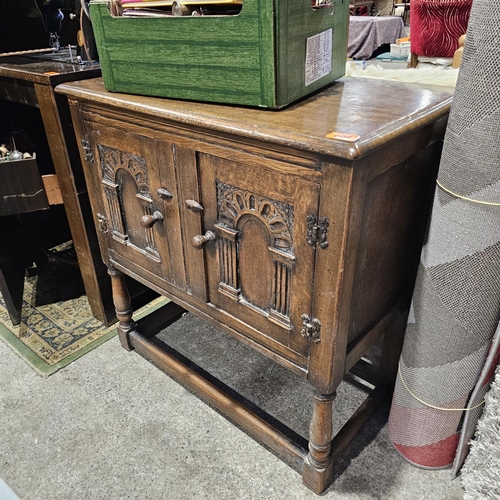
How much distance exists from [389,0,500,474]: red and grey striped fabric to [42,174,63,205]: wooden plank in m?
1.20

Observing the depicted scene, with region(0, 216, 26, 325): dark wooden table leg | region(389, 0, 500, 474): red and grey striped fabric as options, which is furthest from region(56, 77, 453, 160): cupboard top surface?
region(0, 216, 26, 325): dark wooden table leg

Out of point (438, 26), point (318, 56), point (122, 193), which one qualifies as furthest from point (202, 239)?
point (438, 26)

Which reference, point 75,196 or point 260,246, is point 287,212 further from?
point 75,196

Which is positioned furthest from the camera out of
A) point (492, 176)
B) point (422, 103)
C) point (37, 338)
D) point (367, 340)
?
point (37, 338)

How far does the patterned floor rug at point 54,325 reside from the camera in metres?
1.67

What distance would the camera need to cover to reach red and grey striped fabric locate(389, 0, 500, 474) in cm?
81

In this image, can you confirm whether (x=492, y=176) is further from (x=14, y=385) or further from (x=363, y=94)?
(x=14, y=385)

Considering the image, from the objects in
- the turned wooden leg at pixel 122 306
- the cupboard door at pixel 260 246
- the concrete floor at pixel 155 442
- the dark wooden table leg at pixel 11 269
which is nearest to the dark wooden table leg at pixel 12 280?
the dark wooden table leg at pixel 11 269

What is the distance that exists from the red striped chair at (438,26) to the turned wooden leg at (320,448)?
6.53ft

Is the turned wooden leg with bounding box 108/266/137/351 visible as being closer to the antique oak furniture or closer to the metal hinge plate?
the antique oak furniture

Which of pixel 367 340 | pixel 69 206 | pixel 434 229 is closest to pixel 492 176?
pixel 434 229

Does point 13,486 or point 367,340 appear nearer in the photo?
point 367,340

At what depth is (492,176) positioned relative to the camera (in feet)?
2.74

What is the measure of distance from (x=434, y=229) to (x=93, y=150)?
910 mm
